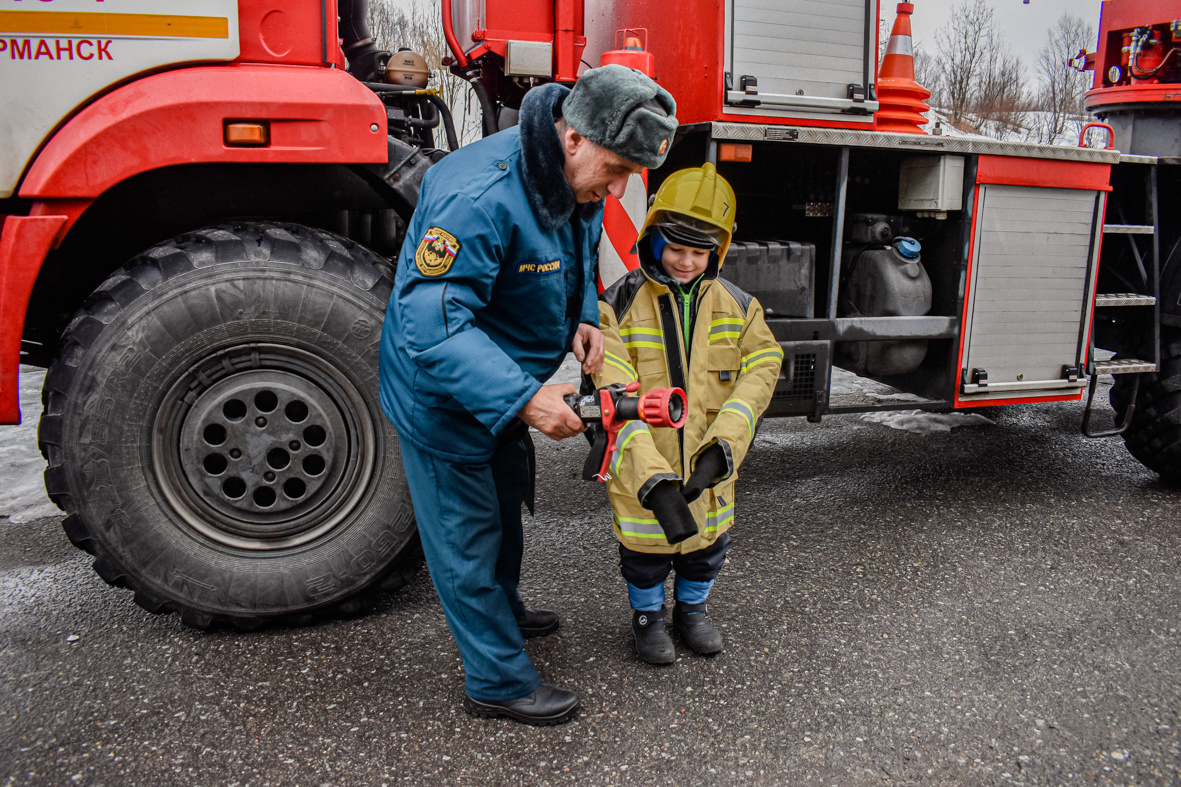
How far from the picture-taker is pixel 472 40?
3734 mm

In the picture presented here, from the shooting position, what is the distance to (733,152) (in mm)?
3363

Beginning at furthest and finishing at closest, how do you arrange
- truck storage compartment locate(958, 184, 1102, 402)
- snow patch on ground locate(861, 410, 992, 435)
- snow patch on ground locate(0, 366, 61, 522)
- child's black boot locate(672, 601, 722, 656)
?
1. snow patch on ground locate(861, 410, 992, 435)
2. snow patch on ground locate(0, 366, 61, 522)
3. truck storage compartment locate(958, 184, 1102, 402)
4. child's black boot locate(672, 601, 722, 656)

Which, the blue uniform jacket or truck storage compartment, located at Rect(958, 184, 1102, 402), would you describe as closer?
the blue uniform jacket

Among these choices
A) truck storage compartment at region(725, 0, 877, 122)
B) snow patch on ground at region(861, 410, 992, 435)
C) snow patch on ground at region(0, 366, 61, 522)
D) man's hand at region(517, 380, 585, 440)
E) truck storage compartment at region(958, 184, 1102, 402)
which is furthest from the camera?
snow patch on ground at region(861, 410, 992, 435)

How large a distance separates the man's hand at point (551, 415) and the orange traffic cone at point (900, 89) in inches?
112

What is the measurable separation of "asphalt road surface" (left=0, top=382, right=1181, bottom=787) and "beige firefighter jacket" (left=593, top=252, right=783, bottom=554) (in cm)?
46

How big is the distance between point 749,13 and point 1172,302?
265 centimetres

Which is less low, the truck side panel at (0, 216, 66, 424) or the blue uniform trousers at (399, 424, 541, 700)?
the truck side panel at (0, 216, 66, 424)

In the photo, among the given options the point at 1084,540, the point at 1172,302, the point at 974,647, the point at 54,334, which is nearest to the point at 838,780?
the point at 974,647

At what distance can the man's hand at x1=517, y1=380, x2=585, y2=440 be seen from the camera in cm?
192

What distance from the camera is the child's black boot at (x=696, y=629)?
2674 millimetres

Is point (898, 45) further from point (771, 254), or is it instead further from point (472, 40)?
point (472, 40)

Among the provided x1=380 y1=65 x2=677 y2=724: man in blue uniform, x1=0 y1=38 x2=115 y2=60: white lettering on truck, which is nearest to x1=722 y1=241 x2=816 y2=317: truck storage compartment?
x1=380 y1=65 x2=677 y2=724: man in blue uniform

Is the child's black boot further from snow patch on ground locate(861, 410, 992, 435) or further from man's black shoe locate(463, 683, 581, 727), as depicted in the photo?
A: snow patch on ground locate(861, 410, 992, 435)
